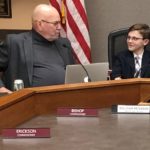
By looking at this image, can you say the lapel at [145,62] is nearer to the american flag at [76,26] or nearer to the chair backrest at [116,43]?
the chair backrest at [116,43]

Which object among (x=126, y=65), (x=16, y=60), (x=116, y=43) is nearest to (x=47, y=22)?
(x=16, y=60)

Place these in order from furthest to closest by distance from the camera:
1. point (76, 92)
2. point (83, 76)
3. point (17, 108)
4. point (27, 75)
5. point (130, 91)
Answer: point (27, 75) → point (83, 76) → point (130, 91) → point (76, 92) → point (17, 108)

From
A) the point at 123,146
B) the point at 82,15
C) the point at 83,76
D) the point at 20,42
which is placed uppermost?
the point at 82,15

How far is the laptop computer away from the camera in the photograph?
2578 millimetres

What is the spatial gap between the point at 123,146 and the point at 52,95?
25.2 inches

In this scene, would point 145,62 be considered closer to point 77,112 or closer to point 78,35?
point 78,35

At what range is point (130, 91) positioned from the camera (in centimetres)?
228

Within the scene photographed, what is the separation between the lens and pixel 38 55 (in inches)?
135

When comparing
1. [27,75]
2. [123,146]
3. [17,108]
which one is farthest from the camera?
[27,75]

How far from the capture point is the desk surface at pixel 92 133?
1.50m

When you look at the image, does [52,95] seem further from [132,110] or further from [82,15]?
[82,15]

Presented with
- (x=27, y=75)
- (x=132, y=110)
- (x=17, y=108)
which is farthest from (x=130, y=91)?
(x=27, y=75)

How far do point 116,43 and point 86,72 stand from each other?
988 millimetres

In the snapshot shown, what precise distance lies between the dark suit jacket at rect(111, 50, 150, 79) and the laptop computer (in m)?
0.67
